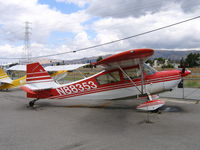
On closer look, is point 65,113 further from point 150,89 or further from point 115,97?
point 150,89

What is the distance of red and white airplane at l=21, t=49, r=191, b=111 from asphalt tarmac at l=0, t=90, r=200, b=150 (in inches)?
39.4

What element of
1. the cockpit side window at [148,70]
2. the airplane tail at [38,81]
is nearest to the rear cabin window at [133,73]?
the cockpit side window at [148,70]

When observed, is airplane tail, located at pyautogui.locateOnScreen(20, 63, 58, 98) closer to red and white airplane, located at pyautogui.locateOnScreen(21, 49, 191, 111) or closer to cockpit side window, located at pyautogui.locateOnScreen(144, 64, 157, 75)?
red and white airplane, located at pyautogui.locateOnScreen(21, 49, 191, 111)

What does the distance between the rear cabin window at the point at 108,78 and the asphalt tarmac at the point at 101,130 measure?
1554 millimetres

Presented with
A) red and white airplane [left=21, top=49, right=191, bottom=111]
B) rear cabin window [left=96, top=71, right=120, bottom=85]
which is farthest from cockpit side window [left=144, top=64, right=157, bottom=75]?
rear cabin window [left=96, top=71, right=120, bottom=85]

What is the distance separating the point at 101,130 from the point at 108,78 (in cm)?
313

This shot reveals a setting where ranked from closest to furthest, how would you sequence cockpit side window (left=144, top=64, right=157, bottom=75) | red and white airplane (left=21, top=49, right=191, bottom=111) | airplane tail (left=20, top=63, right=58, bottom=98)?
red and white airplane (left=21, top=49, right=191, bottom=111) → cockpit side window (left=144, top=64, right=157, bottom=75) → airplane tail (left=20, top=63, right=58, bottom=98)

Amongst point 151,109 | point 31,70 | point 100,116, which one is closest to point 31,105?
point 31,70

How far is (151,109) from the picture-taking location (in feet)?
20.9

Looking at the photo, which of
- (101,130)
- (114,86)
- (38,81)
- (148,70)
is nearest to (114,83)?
(114,86)

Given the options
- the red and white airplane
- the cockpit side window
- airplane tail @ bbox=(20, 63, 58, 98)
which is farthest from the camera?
airplane tail @ bbox=(20, 63, 58, 98)

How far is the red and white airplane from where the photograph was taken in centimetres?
715

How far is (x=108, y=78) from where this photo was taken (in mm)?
7703

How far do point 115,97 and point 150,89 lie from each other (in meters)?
1.59
